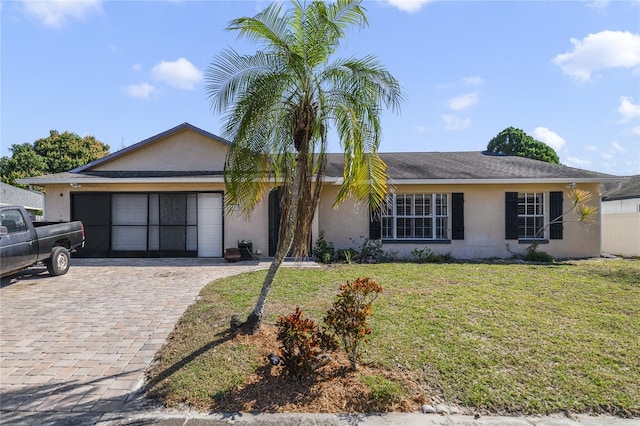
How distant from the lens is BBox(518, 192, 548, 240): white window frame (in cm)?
1336

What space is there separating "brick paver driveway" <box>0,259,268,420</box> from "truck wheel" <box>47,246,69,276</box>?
27 centimetres

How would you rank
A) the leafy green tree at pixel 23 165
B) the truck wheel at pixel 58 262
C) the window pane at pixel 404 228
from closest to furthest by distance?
the truck wheel at pixel 58 262 → the window pane at pixel 404 228 → the leafy green tree at pixel 23 165

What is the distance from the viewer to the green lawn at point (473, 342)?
13.2 ft

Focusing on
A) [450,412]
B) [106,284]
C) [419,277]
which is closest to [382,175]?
[450,412]

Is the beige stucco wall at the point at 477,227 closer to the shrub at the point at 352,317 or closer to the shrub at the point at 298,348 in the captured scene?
the shrub at the point at 352,317

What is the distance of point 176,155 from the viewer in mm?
13461

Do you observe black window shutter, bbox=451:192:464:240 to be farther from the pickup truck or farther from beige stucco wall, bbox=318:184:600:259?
the pickup truck

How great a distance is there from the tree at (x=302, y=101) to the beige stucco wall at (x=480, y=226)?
7985 mm

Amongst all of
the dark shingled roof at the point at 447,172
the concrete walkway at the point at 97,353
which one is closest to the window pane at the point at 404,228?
the dark shingled roof at the point at 447,172

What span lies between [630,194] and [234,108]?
923 inches

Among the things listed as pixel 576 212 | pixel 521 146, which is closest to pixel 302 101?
pixel 576 212

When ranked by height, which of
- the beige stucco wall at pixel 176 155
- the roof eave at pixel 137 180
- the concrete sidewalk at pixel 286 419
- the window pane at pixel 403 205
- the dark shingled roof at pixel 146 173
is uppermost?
the beige stucco wall at pixel 176 155

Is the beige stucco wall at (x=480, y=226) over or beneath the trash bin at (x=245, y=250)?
over

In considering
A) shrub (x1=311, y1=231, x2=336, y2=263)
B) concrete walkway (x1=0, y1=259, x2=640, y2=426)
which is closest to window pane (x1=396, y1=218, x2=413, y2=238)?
shrub (x1=311, y1=231, x2=336, y2=263)
